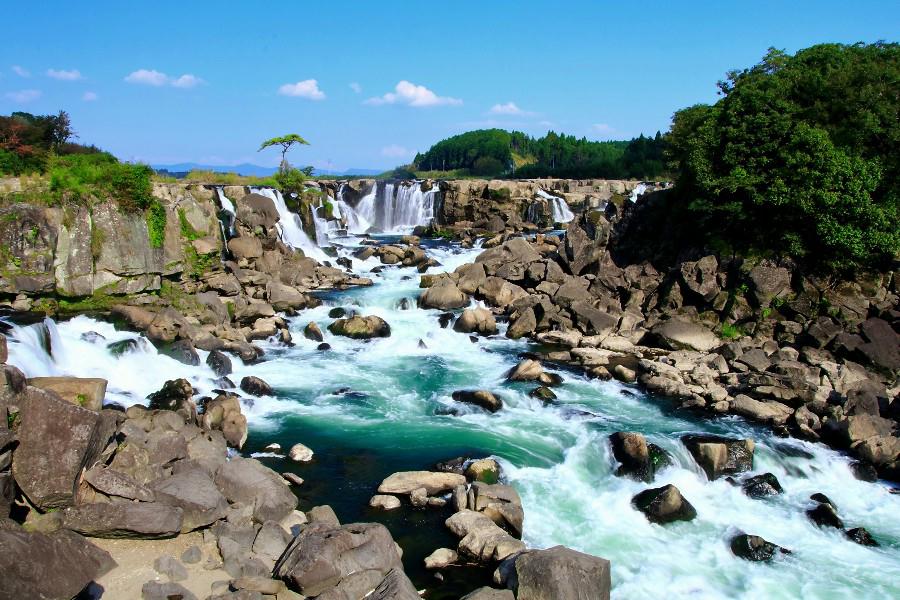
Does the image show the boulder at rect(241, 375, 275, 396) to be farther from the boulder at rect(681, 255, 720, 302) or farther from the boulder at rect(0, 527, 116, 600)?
the boulder at rect(681, 255, 720, 302)

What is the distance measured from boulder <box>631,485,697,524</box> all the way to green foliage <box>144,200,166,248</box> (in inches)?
773

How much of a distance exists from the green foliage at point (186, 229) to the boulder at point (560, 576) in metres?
20.8

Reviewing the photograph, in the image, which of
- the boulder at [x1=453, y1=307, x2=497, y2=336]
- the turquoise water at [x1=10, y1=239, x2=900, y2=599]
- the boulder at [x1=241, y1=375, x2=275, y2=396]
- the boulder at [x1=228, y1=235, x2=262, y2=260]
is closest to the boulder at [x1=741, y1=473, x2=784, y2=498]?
the turquoise water at [x1=10, y1=239, x2=900, y2=599]

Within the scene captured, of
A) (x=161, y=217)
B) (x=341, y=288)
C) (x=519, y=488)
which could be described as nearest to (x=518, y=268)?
(x=341, y=288)

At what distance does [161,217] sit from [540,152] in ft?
383

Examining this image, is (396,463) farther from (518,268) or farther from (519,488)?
(518,268)

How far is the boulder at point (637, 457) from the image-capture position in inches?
589

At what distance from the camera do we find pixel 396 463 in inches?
599

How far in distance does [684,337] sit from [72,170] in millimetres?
22887

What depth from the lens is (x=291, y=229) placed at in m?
36.4

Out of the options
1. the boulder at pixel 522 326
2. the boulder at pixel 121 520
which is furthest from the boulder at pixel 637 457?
the boulder at pixel 522 326

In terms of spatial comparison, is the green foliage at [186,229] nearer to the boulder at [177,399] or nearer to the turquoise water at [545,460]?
the turquoise water at [545,460]

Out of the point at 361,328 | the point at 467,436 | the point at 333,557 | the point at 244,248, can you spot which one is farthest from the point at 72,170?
the point at 333,557

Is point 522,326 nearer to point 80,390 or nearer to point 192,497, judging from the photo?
point 80,390
